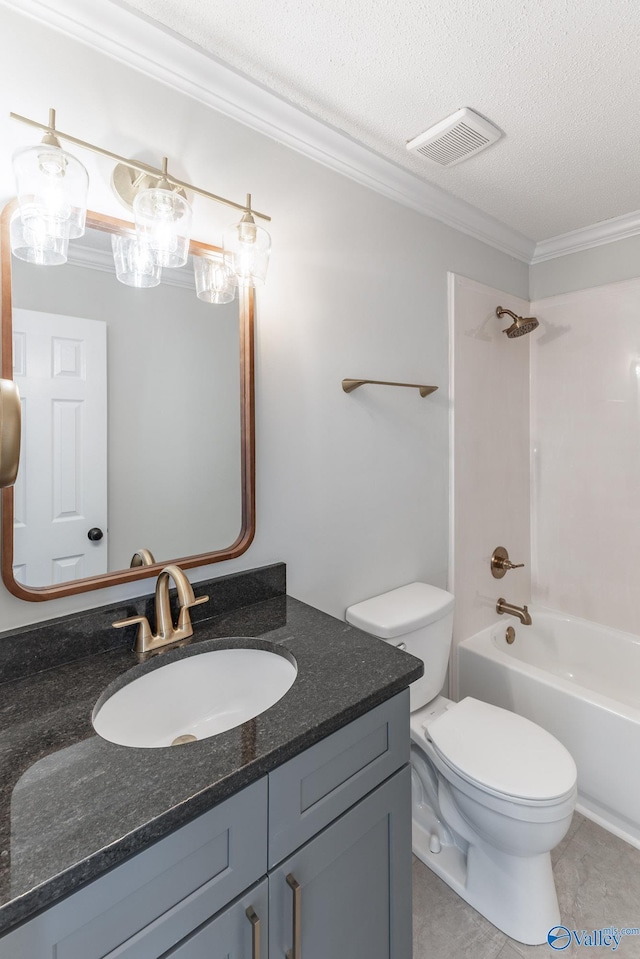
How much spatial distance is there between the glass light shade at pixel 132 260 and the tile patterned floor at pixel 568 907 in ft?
6.63

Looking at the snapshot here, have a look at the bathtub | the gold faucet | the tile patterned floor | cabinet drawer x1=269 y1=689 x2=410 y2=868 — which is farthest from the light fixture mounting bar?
the tile patterned floor

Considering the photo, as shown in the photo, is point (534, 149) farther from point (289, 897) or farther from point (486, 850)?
point (486, 850)

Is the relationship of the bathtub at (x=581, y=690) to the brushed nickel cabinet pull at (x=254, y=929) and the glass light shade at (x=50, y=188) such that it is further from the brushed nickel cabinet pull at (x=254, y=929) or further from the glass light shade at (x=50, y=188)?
the glass light shade at (x=50, y=188)

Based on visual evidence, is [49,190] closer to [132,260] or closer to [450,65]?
[132,260]

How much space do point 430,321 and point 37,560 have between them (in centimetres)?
168

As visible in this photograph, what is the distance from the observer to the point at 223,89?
1297mm

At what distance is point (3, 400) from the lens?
2.43 ft

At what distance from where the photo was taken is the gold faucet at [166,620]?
43.4 inches

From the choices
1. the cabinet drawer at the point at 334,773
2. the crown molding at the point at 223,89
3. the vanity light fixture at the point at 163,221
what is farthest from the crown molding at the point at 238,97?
the cabinet drawer at the point at 334,773

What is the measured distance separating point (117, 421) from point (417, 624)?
3.77 ft

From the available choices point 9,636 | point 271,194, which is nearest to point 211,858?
point 9,636

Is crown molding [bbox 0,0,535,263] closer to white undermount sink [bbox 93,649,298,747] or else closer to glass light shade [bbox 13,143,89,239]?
glass light shade [bbox 13,143,89,239]

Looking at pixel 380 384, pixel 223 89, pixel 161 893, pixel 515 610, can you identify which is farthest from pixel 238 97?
pixel 515 610

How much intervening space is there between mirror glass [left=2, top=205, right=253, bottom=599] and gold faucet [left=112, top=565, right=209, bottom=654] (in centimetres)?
9
